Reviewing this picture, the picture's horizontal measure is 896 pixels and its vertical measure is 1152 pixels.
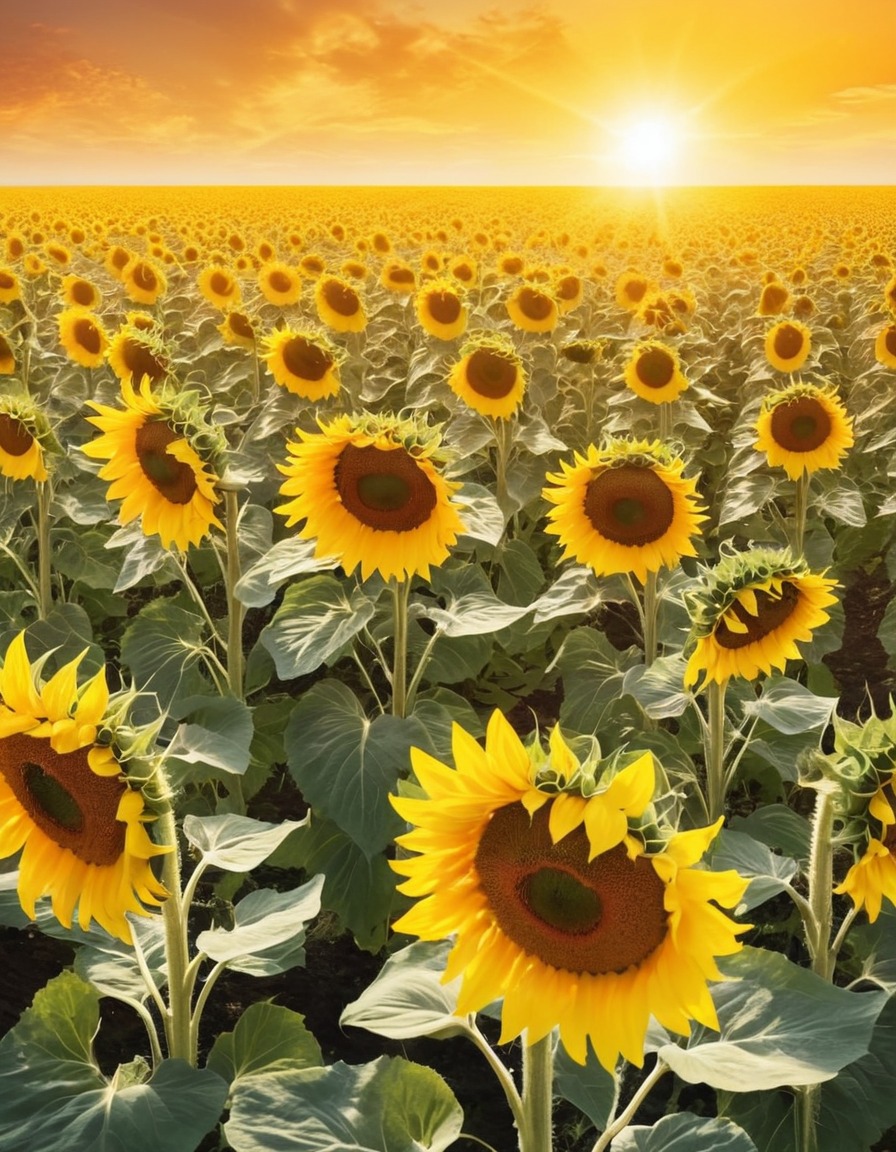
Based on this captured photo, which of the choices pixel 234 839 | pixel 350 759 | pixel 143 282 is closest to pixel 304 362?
pixel 350 759

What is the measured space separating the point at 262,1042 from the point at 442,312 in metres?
5.70

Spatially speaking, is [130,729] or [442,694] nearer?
[130,729]

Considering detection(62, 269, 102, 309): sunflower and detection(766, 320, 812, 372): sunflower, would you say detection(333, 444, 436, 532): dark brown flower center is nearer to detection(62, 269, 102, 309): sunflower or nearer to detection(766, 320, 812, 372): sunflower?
detection(766, 320, 812, 372): sunflower

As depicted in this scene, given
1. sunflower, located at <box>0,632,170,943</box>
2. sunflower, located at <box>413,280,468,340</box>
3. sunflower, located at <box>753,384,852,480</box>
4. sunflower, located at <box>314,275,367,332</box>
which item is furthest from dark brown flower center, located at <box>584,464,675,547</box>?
sunflower, located at <box>314,275,367,332</box>

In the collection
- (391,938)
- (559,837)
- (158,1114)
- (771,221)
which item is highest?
(771,221)

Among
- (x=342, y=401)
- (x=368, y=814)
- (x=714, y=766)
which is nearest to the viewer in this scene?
(x=368, y=814)

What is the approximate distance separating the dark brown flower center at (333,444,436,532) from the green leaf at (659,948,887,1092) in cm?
158

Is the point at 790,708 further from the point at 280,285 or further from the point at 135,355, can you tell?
the point at 280,285

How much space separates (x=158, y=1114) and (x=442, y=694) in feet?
6.55

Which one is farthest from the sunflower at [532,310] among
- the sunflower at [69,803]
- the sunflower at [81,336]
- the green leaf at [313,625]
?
the sunflower at [69,803]

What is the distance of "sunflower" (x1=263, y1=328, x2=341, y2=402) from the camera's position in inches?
215

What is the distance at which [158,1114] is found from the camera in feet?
5.65

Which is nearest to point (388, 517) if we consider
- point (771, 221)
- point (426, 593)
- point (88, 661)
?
point (88, 661)

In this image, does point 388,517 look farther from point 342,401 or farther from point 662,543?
point 342,401
